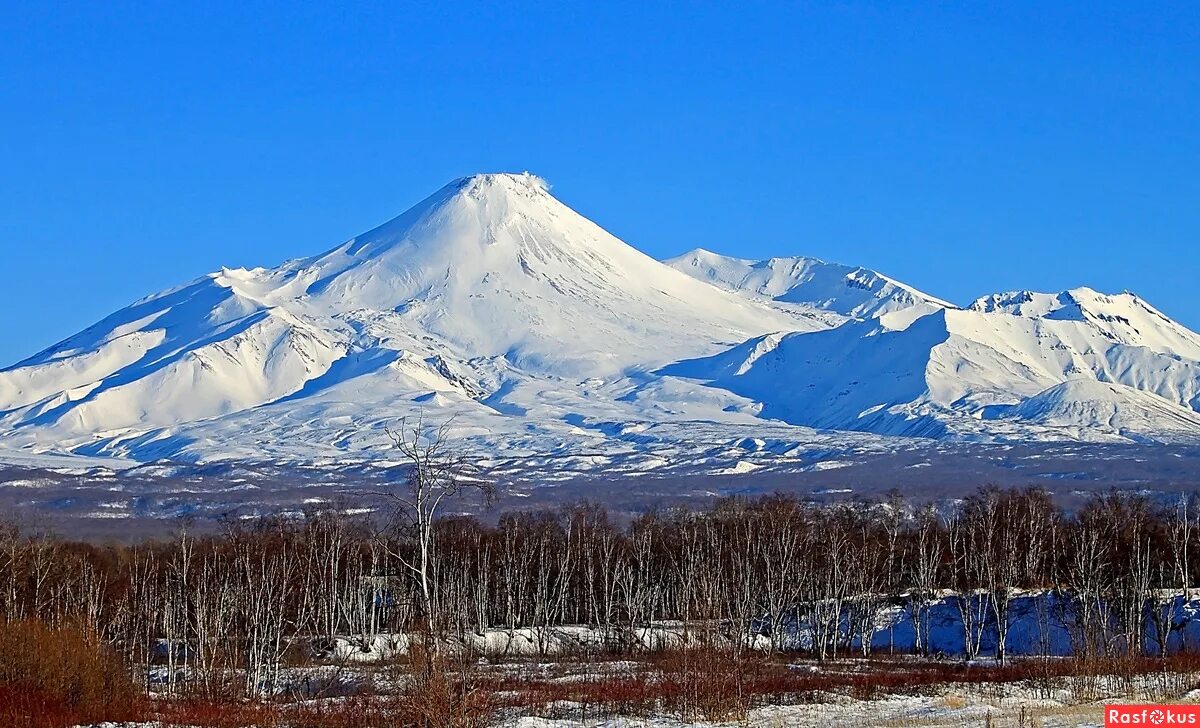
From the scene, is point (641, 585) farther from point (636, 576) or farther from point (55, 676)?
point (55, 676)

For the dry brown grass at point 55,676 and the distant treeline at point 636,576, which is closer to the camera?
the dry brown grass at point 55,676

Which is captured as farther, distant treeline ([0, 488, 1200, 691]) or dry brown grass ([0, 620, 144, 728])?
distant treeline ([0, 488, 1200, 691])

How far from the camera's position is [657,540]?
73000 mm

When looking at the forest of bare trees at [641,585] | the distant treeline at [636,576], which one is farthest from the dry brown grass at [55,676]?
the distant treeline at [636,576]

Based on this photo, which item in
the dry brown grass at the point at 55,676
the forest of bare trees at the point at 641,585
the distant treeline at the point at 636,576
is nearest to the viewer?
the dry brown grass at the point at 55,676

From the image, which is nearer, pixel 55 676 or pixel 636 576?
pixel 55 676

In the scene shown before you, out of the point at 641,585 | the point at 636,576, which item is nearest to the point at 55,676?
the point at 641,585

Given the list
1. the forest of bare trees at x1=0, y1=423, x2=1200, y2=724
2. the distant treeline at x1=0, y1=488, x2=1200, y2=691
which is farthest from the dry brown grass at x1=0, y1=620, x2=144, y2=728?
the distant treeline at x1=0, y1=488, x2=1200, y2=691

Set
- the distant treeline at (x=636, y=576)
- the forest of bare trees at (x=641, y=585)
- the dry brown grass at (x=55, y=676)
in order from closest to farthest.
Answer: the dry brown grass at (x=55, y=676), the forest of bare trees at (x=641, y=585), the distant treeline at (x=636, y=576)

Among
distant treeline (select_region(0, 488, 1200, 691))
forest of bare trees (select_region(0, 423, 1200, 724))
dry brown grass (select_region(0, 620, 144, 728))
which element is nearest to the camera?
dry brown grass (select_region(0, 620, 144, 728))

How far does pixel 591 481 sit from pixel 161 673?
131 meters

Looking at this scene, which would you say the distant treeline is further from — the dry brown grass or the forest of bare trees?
the dry brown grass

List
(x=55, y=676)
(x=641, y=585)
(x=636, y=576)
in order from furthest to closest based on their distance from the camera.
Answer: (x=636, y=576) < (x=641, y=585) < (x=55, y=676)

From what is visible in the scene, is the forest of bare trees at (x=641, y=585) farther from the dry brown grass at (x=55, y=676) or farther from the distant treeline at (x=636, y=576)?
the dry brown grass at (x=55, y=676)
